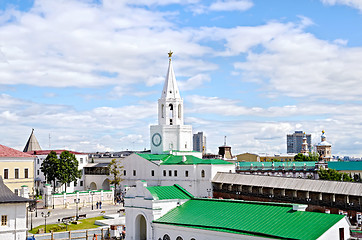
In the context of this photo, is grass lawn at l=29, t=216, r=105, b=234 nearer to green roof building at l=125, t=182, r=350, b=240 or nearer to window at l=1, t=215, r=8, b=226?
green roof building at l=125, t=182, r=350, b=240

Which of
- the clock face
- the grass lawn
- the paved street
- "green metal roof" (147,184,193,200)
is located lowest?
the grass lawn

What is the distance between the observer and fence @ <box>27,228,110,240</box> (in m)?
40.5

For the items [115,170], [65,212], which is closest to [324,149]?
[115,170]

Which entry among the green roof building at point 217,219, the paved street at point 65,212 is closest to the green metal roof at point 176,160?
the paved street at point 65,212

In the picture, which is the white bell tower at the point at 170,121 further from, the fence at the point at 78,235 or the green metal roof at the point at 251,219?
the green metal roof at the point at 251,219

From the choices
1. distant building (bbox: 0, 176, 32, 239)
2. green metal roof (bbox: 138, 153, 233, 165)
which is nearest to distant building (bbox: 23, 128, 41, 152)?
green metal roof (bbox: 138, 153, 233, 165)

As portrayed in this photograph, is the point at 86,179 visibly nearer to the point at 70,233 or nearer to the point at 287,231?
the point at 70,233

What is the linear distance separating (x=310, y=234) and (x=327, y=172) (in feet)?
201

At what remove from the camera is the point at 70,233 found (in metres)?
41.2

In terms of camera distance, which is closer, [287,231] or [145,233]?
[287,231]

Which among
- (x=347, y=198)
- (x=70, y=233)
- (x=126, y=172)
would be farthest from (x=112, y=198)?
(x=347, y=198)

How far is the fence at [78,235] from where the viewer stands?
1595 inches

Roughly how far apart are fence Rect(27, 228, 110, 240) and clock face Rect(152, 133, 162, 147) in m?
43.1

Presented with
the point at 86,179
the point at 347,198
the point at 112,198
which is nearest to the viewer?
the point at 347,198
